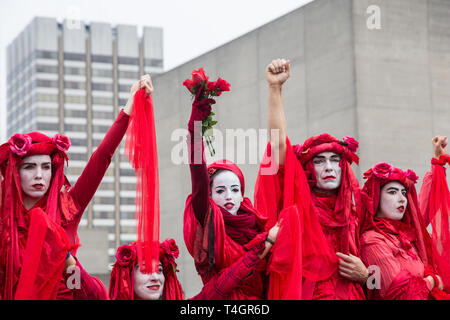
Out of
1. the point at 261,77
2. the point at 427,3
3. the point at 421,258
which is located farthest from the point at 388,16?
the point at 421,258

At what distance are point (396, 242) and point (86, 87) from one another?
65.6 meters

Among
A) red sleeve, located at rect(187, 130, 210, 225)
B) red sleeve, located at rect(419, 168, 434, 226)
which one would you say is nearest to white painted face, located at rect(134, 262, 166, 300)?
red sleeve, located at rect(187, 130, 210, 225)

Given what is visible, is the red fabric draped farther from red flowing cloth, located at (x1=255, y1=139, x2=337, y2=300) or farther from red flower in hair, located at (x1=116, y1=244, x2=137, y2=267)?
red flowing cloth, located at (x1=255, y1=139, x2=337, y2=300)

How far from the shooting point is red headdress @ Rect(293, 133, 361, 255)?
511 centimetres

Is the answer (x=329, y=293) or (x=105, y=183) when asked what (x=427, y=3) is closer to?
(x=329, y=293)

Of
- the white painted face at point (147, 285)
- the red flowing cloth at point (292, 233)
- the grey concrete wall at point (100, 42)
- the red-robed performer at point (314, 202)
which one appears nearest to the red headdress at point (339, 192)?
the red-robed performer at point (314, 202)

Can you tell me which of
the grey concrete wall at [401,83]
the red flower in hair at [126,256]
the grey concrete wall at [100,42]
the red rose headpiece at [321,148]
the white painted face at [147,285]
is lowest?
the white painted face at [147,285]

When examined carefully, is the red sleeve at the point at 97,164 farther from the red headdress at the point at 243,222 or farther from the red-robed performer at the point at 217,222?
the red headdress at the point at 243,222

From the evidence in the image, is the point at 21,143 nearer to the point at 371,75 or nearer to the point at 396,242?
the point at 396,242

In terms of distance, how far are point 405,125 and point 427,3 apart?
1.75 metres

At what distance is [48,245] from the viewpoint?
4.43m

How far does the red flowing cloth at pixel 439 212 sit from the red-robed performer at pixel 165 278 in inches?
57.6

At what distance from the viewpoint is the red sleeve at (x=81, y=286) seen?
14.9 feet

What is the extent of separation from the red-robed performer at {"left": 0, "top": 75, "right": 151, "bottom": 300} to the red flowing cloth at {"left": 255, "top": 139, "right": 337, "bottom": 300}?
95 cm
